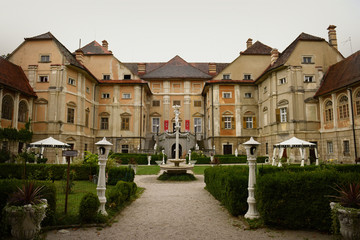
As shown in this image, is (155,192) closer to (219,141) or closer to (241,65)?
(219,141)

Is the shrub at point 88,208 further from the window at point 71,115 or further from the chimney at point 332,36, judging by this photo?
the chimney at point 332,36

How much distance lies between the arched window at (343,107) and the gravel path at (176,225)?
18.3 meters

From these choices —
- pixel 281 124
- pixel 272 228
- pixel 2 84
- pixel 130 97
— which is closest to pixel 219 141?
pixel 281 124

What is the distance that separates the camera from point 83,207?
6.18 metres

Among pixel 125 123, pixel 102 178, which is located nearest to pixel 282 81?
pixel 125 123

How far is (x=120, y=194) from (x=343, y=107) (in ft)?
71.4

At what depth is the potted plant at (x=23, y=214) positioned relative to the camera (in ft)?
14.9

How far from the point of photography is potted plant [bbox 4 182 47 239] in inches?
179

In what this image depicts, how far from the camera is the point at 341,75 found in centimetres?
2261

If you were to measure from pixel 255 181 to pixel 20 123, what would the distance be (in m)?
24.5

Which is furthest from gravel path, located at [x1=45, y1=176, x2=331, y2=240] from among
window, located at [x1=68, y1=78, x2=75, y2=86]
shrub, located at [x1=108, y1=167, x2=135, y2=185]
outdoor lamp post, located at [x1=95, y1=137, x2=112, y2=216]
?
window, located at [x1=68, y1=78, x2=75, y2=86]

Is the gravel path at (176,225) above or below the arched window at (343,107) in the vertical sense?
below

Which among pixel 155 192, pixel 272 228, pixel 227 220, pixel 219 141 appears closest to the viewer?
pixel 272 228

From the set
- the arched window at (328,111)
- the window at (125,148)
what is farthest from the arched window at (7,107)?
the arched window at (328,111)
